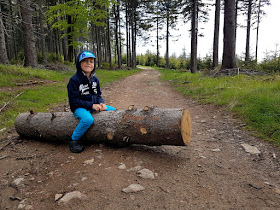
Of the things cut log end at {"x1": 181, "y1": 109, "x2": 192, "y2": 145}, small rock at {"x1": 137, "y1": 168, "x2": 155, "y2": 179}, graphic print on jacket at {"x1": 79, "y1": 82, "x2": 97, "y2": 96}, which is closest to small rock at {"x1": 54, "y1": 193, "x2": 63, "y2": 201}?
small rock at {"x1": 137, "y1": 168, "x2": 155, "y2": 179}

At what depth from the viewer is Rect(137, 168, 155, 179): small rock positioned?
2.27 m

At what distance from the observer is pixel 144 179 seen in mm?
2219

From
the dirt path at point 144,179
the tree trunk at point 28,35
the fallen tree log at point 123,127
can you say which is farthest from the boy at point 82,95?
the tree trunk at point 28,35

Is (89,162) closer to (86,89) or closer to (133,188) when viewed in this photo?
(133,188)

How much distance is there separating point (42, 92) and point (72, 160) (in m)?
5.29

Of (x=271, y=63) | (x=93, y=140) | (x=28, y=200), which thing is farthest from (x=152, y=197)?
(x=271, y=63)

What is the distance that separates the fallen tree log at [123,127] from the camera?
264 cm

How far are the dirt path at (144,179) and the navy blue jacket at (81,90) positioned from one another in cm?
81

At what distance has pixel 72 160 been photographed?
8.92 ft

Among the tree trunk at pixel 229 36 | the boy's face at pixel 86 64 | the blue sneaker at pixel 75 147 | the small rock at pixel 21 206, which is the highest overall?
the tree trunk at pixel 229 36

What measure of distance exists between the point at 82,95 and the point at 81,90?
3.9 inches

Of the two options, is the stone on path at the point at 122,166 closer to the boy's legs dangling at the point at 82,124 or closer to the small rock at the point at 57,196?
the small rock at the point at 57,196

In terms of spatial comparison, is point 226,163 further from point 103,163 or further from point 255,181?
point 103,163

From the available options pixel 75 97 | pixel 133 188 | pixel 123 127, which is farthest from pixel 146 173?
pixel 75 97
